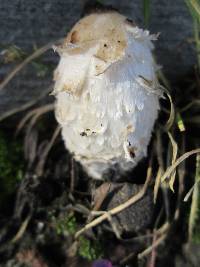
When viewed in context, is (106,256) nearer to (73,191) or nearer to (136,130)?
(73,191)

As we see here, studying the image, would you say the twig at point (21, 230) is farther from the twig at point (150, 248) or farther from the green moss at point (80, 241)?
the twig at point (150, 248)

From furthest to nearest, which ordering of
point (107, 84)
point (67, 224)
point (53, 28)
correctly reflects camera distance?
point (67, 224)
point (53, 28)
point (107, 84)

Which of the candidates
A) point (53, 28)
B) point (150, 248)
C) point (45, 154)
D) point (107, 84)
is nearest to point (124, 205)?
point (150, 248)

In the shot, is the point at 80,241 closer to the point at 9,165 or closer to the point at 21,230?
the point at 21,230

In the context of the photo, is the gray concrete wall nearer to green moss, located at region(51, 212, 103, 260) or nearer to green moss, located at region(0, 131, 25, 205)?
green moss, located at region(0, 131, 25, 205)

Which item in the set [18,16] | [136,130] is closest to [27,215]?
[136,130]

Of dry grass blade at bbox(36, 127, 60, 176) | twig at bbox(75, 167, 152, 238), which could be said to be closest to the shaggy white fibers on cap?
twig at bbox(75, 167, 152, 238)

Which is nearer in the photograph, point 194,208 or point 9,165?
point 194,208
